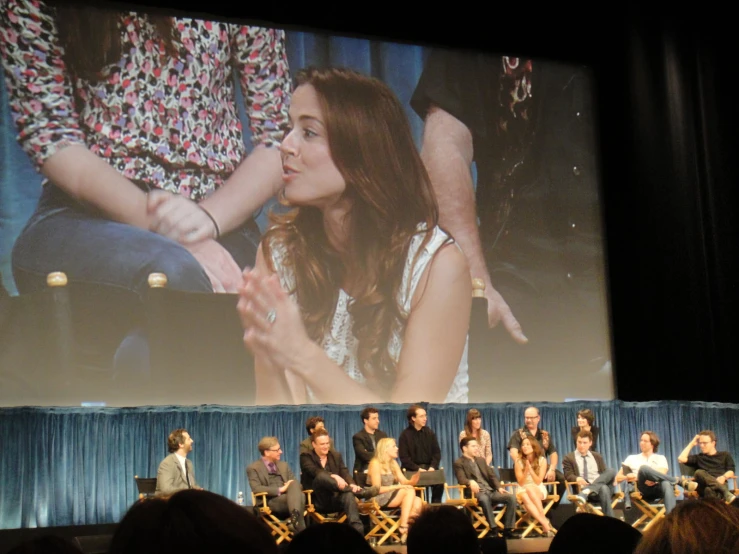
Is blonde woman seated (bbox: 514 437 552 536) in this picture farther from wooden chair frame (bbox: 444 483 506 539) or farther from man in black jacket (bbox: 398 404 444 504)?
man in black jacket (bbox: 398 404 444 504)

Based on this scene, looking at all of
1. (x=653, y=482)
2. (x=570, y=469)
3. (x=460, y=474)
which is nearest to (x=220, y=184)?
(x=460, y=474)

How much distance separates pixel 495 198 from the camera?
8852 millimetres

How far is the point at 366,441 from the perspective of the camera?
22.4 ft

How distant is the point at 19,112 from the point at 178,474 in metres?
3.22

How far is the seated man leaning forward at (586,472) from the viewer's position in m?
6.94

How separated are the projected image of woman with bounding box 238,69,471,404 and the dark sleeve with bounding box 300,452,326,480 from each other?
1422 mm

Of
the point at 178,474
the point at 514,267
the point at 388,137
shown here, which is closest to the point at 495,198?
the point at 514,267

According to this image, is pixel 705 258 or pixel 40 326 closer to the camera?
pixel 40 326

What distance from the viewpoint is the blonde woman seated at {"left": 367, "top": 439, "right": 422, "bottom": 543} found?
251 inches

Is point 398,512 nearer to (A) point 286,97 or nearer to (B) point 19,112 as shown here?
(A) point 286,97

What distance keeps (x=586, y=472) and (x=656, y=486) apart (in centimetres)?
54

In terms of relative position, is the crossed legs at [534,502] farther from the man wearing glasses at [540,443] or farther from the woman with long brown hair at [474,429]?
the woman with long brown hair at [474,429]

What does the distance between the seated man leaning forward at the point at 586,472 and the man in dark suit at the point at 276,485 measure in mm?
2179

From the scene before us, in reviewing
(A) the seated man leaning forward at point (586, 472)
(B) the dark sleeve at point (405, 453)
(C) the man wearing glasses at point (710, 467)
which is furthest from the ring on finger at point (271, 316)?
(C) the man wearing glasses at point (710, 467)
